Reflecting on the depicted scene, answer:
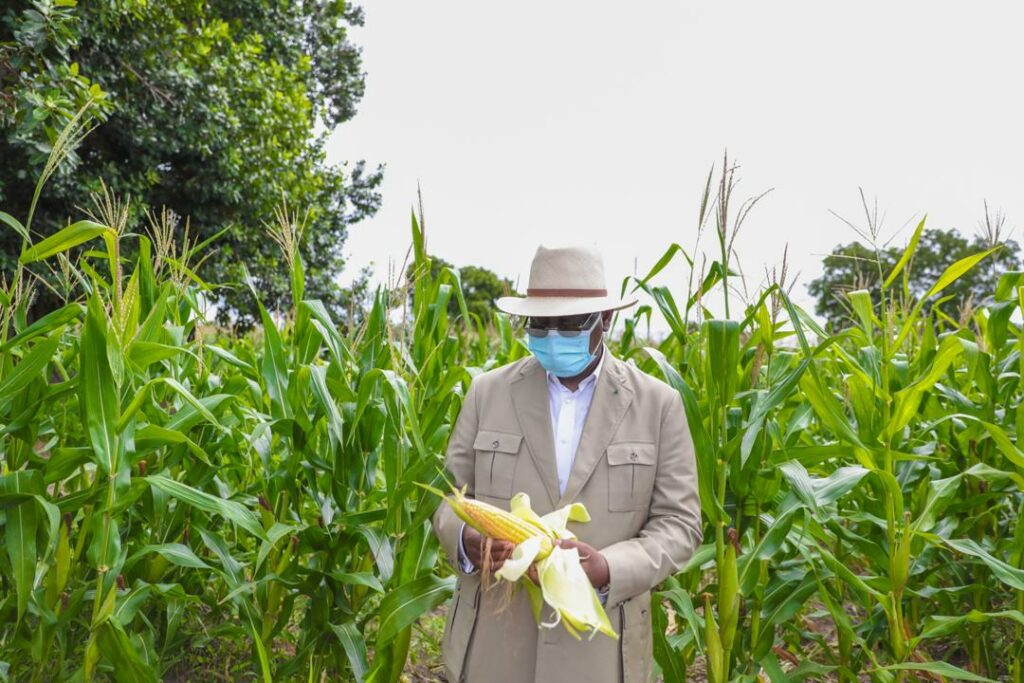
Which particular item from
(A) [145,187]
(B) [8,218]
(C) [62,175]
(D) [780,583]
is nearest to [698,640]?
(D) [780,583]

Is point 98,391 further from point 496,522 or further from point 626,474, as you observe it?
point 626,474

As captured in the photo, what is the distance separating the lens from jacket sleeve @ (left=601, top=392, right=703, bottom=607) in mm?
2035

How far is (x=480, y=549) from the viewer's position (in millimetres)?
2096

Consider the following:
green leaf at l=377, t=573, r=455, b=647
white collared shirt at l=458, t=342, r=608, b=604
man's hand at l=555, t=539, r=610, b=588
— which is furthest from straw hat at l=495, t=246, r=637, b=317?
green leaf at l=377, t=573, r=455, b=647

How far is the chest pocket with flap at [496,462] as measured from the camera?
2.27 m

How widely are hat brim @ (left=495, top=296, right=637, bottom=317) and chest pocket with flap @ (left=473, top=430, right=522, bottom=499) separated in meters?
0.36

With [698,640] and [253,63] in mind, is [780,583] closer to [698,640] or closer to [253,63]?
[698,640]

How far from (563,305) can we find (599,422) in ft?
1.13

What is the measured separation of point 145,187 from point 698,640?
11079 mm

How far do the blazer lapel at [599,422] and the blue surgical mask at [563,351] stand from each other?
10 centimetres

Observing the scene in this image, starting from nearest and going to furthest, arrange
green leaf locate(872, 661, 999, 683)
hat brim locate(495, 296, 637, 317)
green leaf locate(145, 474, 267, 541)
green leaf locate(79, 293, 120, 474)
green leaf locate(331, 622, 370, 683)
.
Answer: hat brim locate(495, 296, 637, 317), green leaf locate(79, 293, 120, 474), green leaf locate(145, 474, 267, 541), green leaf locate(872, 661, 999, 683), green leaf locate(331, 622, 370, 683)

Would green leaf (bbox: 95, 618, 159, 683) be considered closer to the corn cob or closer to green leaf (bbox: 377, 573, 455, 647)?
green leaf (bbox: 377, 573, 455, 647)

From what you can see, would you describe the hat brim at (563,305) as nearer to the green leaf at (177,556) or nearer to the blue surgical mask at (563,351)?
the blue surgical mask at (563,351)

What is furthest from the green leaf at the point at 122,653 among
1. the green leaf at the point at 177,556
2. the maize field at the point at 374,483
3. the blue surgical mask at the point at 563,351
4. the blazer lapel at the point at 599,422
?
the blue surgical mask at the point at 563,351
